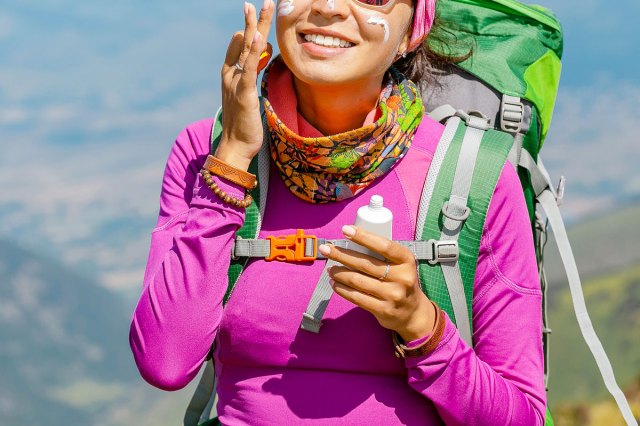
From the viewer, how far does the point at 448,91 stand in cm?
318

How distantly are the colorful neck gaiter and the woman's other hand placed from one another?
353mm

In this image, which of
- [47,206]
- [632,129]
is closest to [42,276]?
[47,206]

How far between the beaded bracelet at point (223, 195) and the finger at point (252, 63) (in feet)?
0.78

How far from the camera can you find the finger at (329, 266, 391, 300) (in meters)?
2.27

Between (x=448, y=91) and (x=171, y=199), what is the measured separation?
97 centimetres

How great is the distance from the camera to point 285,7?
8.51 ft

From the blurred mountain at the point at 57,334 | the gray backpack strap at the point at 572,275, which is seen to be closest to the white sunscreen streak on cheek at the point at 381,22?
the gray backpack strap at the point at 572,275

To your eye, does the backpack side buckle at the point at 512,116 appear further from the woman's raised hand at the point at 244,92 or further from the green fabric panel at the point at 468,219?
the woman's raised hand at the point at 244,92

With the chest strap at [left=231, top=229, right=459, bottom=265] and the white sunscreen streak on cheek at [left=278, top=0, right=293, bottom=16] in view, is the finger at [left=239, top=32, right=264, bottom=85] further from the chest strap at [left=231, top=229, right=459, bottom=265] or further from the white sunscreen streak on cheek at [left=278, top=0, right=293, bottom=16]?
the chest strap at [left=231, top=229, right=459, bottom=265]

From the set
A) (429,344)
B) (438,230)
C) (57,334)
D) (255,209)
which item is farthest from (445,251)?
(57,334)

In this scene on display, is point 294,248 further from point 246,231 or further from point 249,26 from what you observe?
point 249,26

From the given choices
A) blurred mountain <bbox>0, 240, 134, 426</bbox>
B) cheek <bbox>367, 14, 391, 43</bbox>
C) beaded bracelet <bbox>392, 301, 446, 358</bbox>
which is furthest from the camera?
blurred mountain <bbox>0, 240, 134, 426</bbox>

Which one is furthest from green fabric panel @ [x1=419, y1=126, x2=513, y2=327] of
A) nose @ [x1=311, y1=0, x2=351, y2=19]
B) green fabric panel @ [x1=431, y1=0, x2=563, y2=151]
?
green fabric panel @ [x1=431, y1=0, x2=563, y2=151]

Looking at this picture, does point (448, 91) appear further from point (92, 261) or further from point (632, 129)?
point (632, 129)
